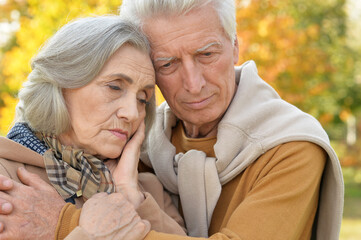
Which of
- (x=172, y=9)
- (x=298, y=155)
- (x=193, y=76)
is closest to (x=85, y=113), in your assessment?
(x=193, y=76)

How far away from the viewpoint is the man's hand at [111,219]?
230 cm

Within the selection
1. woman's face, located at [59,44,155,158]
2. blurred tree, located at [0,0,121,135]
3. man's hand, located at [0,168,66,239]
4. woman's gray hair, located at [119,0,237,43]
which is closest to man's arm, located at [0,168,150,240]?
man's hand, located at [0,168,66,239]

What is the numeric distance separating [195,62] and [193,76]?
9cm

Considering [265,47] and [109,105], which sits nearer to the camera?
[109,105]

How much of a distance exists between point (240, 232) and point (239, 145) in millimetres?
596

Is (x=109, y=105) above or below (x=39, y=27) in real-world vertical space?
above

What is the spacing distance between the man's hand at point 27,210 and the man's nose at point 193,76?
1048mm

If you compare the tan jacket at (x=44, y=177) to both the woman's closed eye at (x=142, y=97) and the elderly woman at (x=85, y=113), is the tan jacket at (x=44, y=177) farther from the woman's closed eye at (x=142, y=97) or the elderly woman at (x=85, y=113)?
the woman's closed eye at (x=142, y=97)

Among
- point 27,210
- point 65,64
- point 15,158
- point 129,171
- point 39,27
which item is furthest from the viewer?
point 39,27

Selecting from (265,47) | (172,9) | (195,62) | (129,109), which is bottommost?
(265,47)

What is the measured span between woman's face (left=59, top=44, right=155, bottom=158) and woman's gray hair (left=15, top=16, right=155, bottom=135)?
47 millimetres

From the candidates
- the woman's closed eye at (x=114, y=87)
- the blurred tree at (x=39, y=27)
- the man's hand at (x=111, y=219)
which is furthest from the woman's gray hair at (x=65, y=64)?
the blurred tree at (x=39, y=27)

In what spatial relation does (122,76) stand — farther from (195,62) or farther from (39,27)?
(39,27)

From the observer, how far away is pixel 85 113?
8.71 ft
